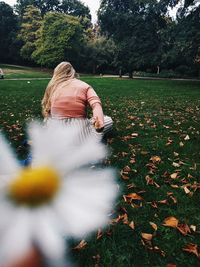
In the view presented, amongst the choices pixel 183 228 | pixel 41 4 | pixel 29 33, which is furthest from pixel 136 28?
pixel 41 4

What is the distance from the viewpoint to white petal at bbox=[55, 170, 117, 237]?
0.27 meters

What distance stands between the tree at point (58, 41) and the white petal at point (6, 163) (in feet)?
157

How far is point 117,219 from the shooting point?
10.3ft

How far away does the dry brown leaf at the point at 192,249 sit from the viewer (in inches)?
105

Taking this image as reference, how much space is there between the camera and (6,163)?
309 millimetres

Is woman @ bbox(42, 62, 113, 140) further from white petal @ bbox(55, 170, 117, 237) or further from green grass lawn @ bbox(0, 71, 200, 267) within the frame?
white petal @ bbox(55, 170, 117, 237)

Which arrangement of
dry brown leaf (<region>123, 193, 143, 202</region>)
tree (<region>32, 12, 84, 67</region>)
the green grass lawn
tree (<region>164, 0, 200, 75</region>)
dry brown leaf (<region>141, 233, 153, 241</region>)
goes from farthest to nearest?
tree (<region>32, 12, 84, 67</region>) → tree (<region>164, 0, 200, 75</region>) → dry brown leaf (<region>123, 193, 143, 202</region>) → dry brown leaf (<region>141, 233, 153, 241</region>) → the green grass lawn

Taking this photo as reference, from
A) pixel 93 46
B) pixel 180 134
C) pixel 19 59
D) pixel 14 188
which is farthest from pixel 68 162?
pixel 19 59

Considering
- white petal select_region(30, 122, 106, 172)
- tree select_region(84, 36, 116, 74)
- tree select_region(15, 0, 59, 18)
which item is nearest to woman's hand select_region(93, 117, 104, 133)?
white petal select_region(30, 122, 106, 172)

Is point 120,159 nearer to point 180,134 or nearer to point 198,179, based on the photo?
point 198,179

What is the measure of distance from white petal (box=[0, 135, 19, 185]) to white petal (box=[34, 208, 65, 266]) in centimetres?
5

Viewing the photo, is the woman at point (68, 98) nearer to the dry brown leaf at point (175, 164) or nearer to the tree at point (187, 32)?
the dry brown leaf at point (175, 164)

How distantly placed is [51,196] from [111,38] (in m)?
38.5

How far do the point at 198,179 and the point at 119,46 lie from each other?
3095 centimetres
